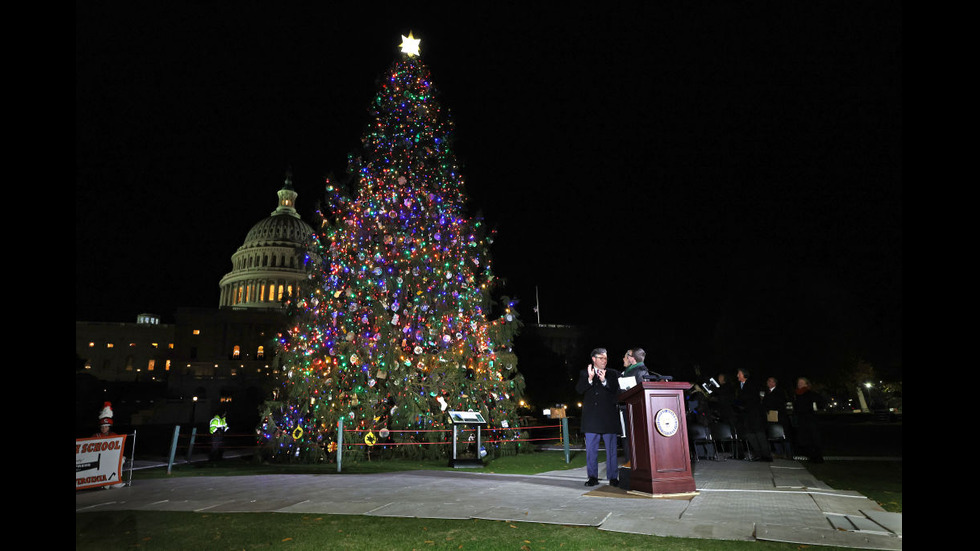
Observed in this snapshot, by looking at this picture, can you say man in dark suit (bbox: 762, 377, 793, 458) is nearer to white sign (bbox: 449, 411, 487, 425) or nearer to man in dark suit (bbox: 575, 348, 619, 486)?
man in dark suit (bbox: 575, 348, 619, 486)

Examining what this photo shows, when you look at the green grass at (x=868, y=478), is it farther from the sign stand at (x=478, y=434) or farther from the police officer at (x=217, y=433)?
the police officer at (x=217, y=433)

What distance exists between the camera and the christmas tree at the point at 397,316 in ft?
52.5

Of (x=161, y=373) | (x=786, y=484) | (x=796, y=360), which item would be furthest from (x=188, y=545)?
(x=161, y=373)

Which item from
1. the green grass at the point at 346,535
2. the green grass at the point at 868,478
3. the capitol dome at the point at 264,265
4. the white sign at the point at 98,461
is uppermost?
the capitol dome at the point at 264,265

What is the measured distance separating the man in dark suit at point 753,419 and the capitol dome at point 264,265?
91.7 metres

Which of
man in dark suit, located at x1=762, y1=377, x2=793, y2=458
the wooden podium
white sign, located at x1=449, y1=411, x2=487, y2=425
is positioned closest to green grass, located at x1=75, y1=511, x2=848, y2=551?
the wooden podium

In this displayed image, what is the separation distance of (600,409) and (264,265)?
102 m

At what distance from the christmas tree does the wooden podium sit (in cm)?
803

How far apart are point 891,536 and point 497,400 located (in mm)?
12841

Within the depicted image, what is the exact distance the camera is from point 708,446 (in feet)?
46.6

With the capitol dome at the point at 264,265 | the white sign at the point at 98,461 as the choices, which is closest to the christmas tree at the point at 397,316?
the white sign at the point at 98,461

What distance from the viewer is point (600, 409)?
931cm

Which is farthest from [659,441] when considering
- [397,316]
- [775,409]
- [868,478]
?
[397,316]

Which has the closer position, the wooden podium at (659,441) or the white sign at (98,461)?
the wooden podium at (659,441)
